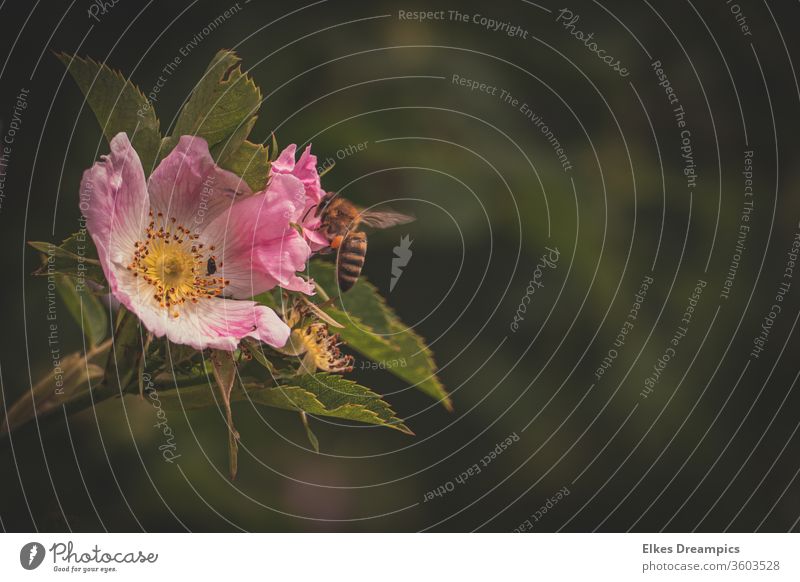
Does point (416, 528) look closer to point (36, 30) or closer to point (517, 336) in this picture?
point (517, 336)

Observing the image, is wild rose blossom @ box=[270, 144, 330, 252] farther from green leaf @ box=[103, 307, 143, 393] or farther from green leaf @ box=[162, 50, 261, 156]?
green leaf @ box=[103, 307, 143, 393]

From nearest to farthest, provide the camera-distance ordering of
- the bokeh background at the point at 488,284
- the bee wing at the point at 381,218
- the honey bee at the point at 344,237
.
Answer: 1. the honey bee at the point at 344,237
2. the bee wing at the point at 381,218
3. the bokeh background at the point at 488,284

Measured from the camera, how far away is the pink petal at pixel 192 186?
0.74m

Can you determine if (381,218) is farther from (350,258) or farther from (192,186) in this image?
(192,186)

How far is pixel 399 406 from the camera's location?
152 cm

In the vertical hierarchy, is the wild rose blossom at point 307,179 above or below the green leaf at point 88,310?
above

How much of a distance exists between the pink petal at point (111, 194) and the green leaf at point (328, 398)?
0.15 meters

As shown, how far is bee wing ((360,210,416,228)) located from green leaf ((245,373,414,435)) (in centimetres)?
26

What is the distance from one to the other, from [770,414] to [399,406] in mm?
639

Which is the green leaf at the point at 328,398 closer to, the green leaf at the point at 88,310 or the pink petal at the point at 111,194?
the pink petal at the point at 111,194

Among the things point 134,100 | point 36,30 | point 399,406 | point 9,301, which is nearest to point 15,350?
point 9,301

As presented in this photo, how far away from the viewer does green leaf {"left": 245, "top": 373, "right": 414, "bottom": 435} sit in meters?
0.74
